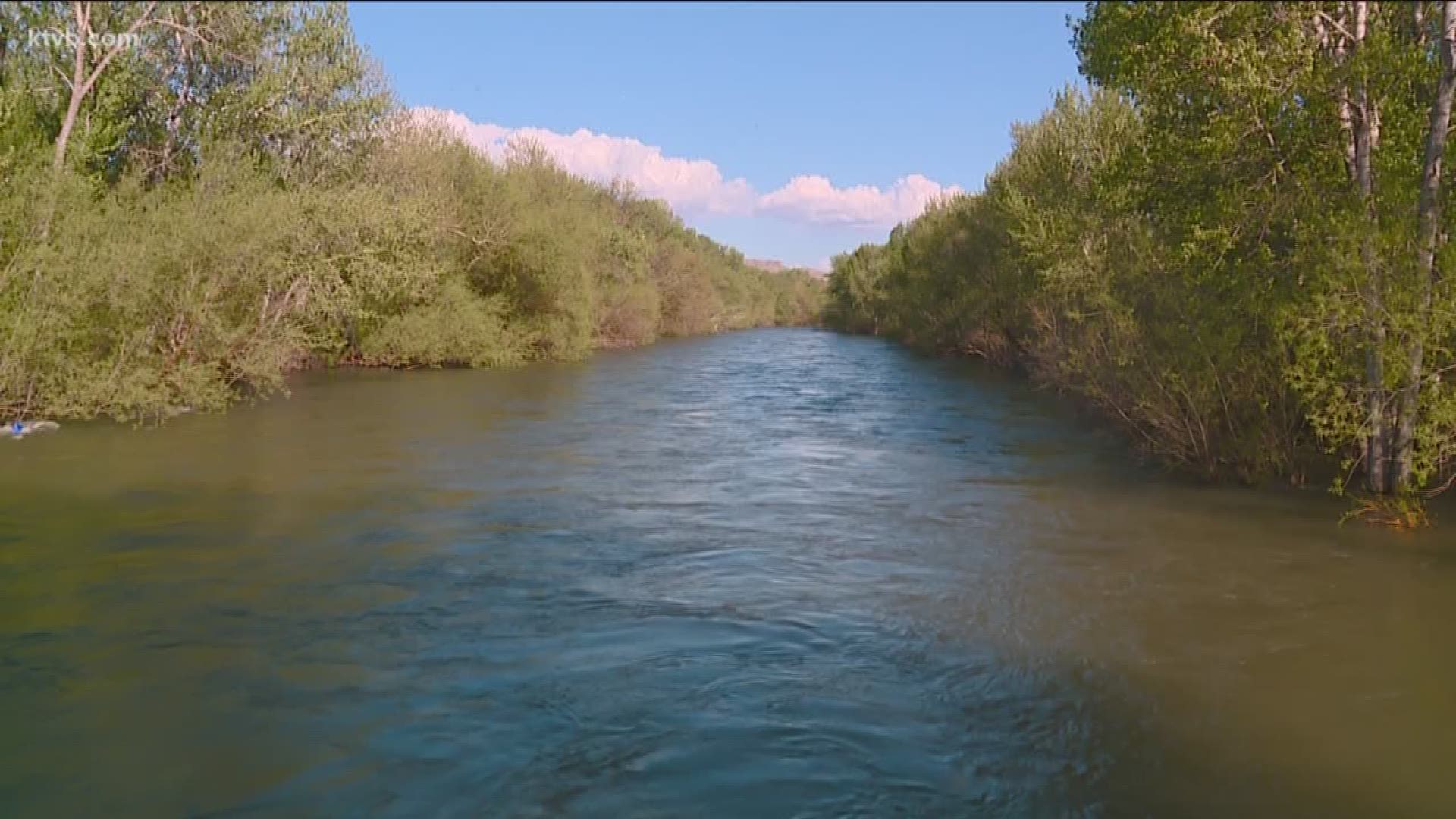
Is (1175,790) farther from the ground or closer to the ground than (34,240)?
closer to the ground

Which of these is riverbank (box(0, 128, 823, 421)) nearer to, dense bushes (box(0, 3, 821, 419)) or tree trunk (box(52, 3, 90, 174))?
dense bushes (box(0, 3, 821, 419))

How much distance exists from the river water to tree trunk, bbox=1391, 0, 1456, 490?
1.75 metres

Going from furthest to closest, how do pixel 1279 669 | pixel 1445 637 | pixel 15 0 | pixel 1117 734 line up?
pixel 15 0
pixel 1445 637
pixel 1279 669
pixel 1117 734

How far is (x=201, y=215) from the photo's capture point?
2159 centimetres

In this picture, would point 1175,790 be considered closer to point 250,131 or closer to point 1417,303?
point 1417,303

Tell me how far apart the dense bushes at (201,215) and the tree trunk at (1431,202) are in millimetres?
19043

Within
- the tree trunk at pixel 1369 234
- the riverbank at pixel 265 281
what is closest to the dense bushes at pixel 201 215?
the riverbank at pixel 265 281

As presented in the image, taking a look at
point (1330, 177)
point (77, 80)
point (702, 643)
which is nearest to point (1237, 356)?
point (1330, 177)

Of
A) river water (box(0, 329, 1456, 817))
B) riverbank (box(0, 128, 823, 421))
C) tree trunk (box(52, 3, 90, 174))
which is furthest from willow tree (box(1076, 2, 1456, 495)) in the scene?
tree trunk (box(52, 3, 90, 174))

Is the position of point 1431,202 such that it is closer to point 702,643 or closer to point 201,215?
point 702,643

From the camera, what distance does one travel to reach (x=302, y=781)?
632 cm

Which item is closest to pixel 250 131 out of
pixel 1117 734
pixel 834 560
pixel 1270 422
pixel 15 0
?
pixel 15 0

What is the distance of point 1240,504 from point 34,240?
18666 mm

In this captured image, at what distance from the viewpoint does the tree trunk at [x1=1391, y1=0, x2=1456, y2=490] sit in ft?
38.0
